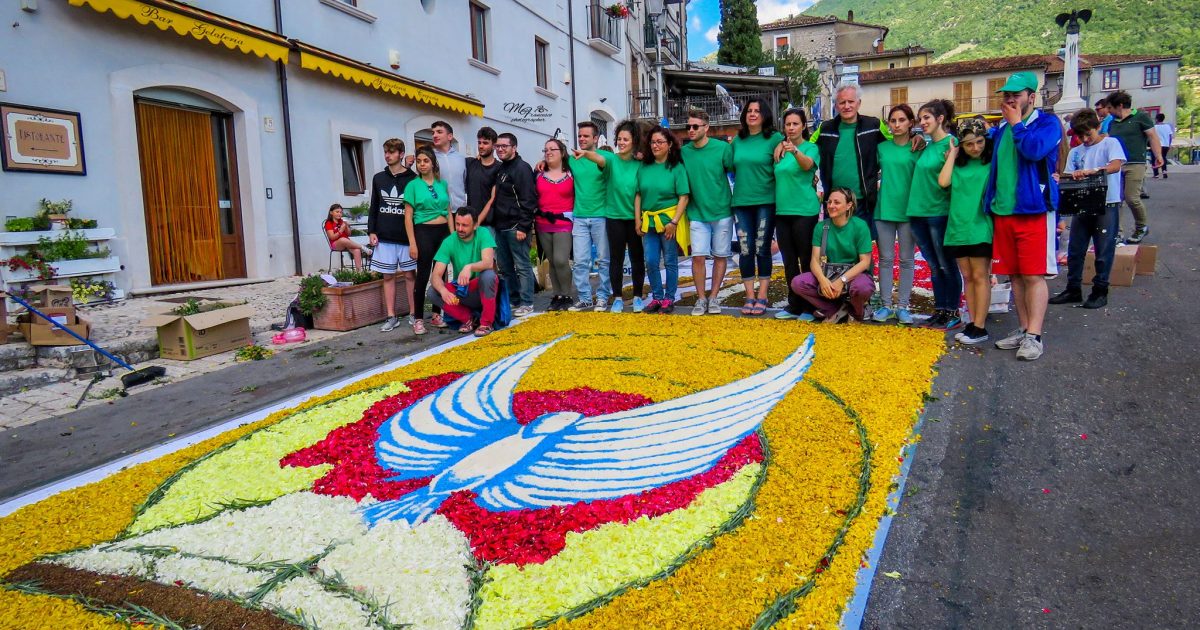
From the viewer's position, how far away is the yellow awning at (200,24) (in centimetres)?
694

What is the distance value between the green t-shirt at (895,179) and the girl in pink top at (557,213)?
279 centimetres

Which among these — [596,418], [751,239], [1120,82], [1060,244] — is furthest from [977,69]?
[596,418]

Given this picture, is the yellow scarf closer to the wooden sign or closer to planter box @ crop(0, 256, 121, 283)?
planter box @ crop(0, 256, 121, 283)

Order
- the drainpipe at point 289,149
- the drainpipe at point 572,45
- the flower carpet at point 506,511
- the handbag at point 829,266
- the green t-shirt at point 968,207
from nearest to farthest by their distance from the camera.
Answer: the flower carpet at point 506,511, the green t-shirt at point 968,207, the handbag at point 829,266, the drainpipe at point 289,149, the drainpipe at point 572,45

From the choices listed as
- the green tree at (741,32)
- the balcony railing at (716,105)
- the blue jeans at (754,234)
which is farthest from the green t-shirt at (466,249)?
the green tree at (741,32)

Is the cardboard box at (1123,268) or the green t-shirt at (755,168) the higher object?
the green t-shirt at (755,168)

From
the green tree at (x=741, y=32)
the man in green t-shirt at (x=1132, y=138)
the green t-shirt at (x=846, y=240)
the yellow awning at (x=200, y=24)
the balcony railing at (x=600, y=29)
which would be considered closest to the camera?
the green t-shirt at (x=846, y=240)

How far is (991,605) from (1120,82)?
68037 millimetres

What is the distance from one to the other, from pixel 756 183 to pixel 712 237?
0.61 m

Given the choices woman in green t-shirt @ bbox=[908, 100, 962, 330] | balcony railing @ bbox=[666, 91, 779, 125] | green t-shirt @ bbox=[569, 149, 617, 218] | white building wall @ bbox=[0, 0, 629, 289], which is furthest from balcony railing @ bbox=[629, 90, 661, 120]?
woman in green t-shirt @ bbox=[908, 100, 962, 330]

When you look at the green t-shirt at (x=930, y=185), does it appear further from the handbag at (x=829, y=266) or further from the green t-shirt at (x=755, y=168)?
the green t-shirt at (x=755, y=168)

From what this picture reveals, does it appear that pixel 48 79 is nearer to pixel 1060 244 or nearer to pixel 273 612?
pixel 273 612

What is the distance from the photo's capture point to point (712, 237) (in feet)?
20.5

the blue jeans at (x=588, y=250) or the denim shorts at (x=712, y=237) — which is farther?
the blue jeans at (x=588, y=250)
